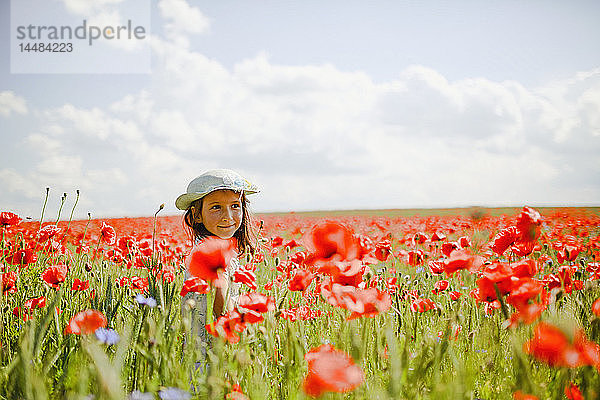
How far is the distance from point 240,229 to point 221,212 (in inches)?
20.8

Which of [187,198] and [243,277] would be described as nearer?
[243,277]

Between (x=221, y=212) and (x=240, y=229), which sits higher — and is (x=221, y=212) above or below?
above

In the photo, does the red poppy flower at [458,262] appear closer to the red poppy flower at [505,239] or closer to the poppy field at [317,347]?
the poppy field at [317,347]

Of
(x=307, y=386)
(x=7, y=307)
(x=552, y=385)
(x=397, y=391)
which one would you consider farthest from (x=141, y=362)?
(x=7, y=307)

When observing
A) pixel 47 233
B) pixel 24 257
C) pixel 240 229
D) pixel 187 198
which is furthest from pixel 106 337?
pixel 47 233

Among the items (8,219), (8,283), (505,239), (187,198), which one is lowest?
(8,283)

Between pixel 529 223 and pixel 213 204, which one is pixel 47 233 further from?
pixel 529 223

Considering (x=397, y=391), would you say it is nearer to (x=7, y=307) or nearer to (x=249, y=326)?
(x=249, y=326)

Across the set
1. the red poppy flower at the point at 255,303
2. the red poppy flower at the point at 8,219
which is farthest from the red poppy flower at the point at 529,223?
the red poppy flower at the point at 8,219

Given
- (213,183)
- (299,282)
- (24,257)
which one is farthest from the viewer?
(24,257)

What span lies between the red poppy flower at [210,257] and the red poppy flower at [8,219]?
2.61m

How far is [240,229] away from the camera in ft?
10.9

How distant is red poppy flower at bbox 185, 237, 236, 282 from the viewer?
1388mm

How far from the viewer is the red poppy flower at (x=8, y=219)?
3.29m
